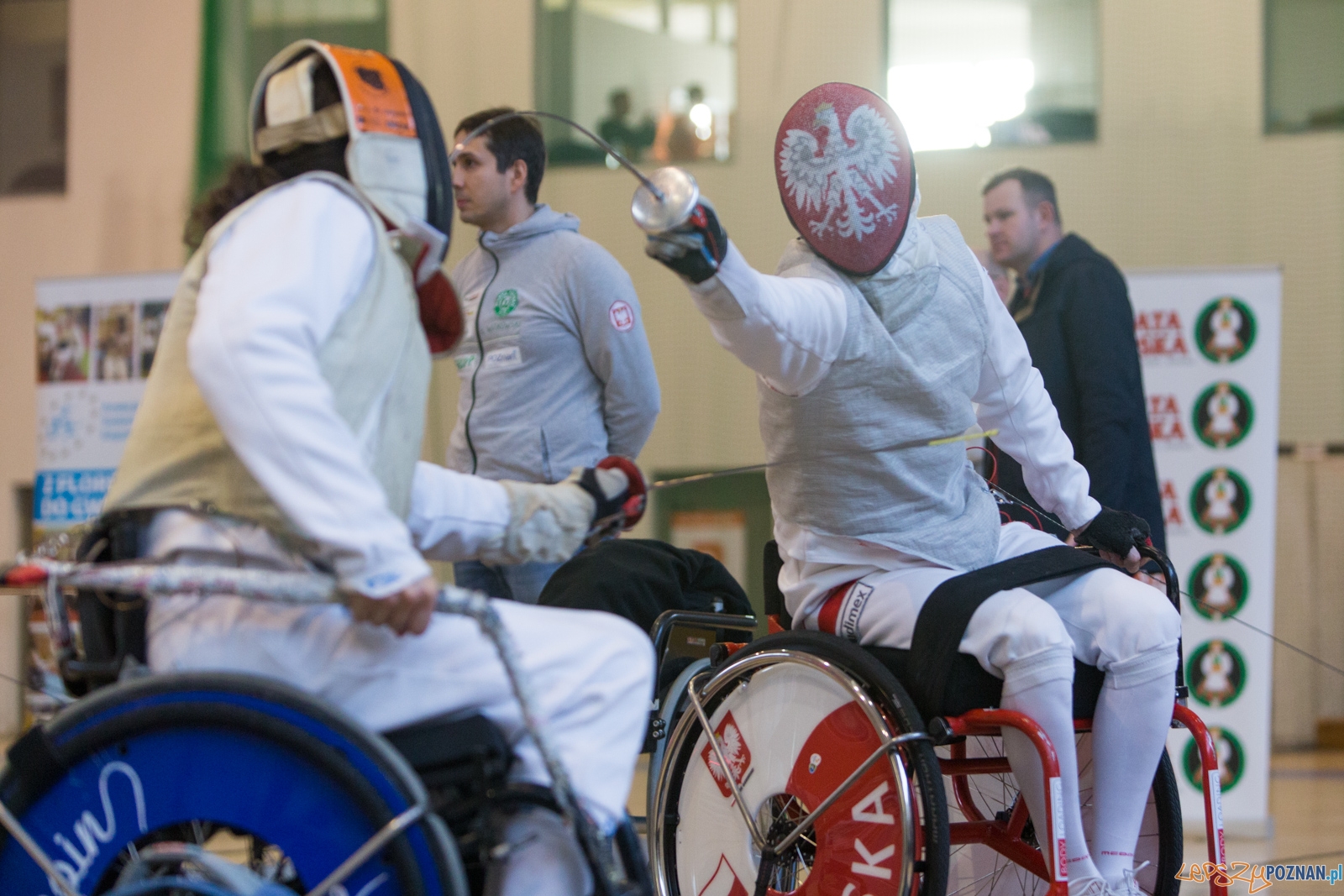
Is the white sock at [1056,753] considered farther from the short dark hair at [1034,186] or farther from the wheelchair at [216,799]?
the short dark hair at [1034,186]

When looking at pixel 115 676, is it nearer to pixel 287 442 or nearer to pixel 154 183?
pixel 287 442

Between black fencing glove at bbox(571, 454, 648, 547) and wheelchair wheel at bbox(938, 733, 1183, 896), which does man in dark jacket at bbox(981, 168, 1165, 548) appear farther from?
black fencing glove at bbox(571, 454, 648, 547)

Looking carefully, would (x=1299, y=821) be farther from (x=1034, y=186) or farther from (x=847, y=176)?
(x=847, y=176)

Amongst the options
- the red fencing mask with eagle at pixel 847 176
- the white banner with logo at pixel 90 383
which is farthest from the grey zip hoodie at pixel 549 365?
the white banner with logo at pixel 90 383

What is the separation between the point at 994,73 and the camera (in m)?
5.20

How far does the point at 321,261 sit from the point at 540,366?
1209 millimetres

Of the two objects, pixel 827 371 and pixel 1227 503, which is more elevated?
pixel 827 371

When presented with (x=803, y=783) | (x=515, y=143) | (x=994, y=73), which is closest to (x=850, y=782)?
(x=803, y=783)

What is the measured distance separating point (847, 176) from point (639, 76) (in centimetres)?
371

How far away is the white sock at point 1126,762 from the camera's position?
1.82 m

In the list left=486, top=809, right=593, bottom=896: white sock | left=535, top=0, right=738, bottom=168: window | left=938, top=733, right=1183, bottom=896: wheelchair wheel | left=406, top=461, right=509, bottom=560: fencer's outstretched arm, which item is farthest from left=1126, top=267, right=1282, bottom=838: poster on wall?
left=486, top=809, right=593, bottom=896: white sock

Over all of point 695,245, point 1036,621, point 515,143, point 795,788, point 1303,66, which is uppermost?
point 1303,66

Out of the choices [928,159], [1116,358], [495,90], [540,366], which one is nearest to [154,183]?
[495,90]

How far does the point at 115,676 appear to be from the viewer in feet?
4.18
